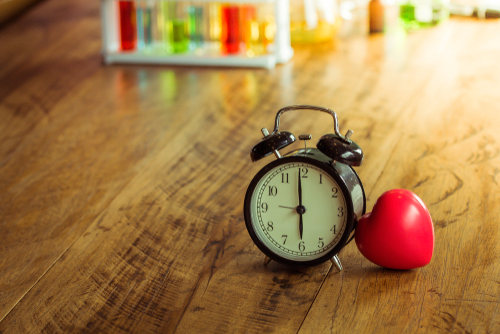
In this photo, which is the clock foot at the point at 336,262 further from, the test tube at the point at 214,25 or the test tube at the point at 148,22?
the test tube at the point at 148,22

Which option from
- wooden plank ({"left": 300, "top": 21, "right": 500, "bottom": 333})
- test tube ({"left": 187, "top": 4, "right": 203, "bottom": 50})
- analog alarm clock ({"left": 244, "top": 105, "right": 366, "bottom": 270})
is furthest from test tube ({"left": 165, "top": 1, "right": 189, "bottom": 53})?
analog alarm clock ({"left": 244, "top": 105, "right": 366, "bottom": 270})

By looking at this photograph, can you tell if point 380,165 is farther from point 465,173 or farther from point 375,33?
point 375,33

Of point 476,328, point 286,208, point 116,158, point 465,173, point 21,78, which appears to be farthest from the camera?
point 21,78

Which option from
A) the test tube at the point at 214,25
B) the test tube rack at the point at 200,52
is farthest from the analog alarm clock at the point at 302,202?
the test tube at the point at 214,25

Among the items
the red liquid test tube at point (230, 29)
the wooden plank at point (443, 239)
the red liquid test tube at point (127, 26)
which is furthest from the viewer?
the red liquid test tube at point (127, 26)

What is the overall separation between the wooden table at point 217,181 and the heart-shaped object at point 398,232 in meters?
0.04

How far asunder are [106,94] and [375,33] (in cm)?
127

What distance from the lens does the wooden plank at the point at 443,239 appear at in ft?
2.90

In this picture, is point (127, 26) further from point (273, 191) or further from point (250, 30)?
point (273, 191)

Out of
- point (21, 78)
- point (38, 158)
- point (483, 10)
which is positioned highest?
point (483, 10)

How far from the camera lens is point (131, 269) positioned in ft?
3.47

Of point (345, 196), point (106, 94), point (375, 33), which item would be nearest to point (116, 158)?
point (106, 94)

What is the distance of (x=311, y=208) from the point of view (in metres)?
0.98

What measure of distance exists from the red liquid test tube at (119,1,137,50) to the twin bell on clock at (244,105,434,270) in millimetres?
1611
